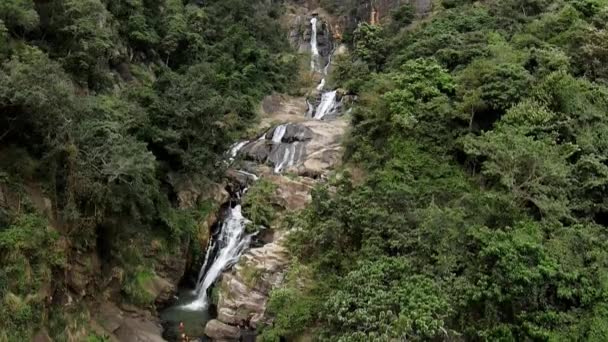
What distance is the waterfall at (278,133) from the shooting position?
30784 millimetres

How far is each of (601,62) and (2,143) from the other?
73.4 feet

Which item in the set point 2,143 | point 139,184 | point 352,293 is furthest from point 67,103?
point 352,293

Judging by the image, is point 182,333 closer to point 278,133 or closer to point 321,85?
point 278,133

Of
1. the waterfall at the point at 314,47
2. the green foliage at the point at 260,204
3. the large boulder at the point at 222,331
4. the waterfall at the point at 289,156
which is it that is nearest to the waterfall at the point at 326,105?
the waterfall at the point at 289,156

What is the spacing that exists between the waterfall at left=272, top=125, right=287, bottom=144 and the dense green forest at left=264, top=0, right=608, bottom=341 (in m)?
8.88

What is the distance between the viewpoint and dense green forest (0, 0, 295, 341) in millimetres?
14016

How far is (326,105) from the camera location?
37656 mm

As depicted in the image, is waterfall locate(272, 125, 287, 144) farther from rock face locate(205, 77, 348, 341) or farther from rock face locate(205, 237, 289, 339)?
rock face locate(205, 237, 289, 339)

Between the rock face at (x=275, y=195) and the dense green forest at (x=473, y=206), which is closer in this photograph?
the dense green forest at (x=473, y=206)

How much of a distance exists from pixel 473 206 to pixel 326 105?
78.7 ft

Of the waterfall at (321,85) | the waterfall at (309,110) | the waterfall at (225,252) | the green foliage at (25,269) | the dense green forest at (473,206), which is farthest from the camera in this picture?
the waterfall at (321,85)

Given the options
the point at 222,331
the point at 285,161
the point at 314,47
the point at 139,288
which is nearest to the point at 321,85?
the point at 314,47

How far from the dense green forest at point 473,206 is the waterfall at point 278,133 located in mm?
8882

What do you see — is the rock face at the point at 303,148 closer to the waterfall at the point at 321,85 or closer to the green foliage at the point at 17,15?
the waterfall at the point at 321,85
